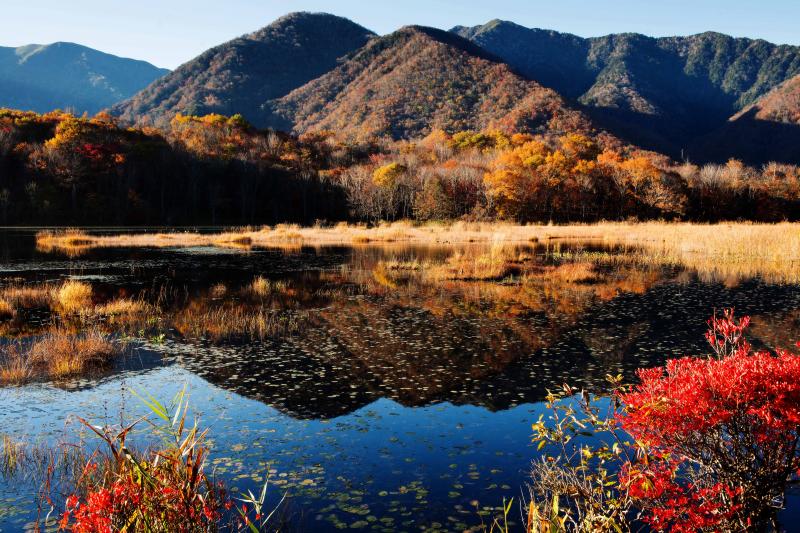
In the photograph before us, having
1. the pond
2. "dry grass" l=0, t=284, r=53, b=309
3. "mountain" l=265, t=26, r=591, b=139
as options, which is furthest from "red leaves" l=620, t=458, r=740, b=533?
"mountain" l=265, t=26, r=591, b=139

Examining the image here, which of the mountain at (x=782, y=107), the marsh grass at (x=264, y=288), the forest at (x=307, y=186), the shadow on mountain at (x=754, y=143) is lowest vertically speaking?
the marsh grass at (x=264, y=288)

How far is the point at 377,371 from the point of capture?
13.5m

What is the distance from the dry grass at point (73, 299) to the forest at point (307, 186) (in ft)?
210

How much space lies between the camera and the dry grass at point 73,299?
2052 centimetres

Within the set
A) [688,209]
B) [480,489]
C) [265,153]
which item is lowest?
[480,489]

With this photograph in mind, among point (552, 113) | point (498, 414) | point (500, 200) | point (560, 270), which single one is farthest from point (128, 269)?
point (552, 113)

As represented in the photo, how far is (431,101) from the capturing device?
163625mm

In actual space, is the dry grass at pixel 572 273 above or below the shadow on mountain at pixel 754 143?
below

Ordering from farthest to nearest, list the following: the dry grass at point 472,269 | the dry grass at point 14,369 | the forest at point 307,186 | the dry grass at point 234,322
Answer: the forest at point 307,186
the dry grass at point 472,269
the dry grass at point 234,322
the dry grass at point 14,369

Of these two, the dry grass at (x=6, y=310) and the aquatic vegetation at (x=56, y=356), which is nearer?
the aquatic vegetation at (x=56, y=356)

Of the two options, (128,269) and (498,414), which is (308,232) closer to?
(128,269)

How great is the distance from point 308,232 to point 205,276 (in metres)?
37.4

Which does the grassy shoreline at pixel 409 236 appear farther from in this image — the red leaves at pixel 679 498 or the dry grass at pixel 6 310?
the red leaves at pixel 679 498

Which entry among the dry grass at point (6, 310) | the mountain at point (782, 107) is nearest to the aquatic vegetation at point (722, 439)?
the dry grass at point (6, 310)
